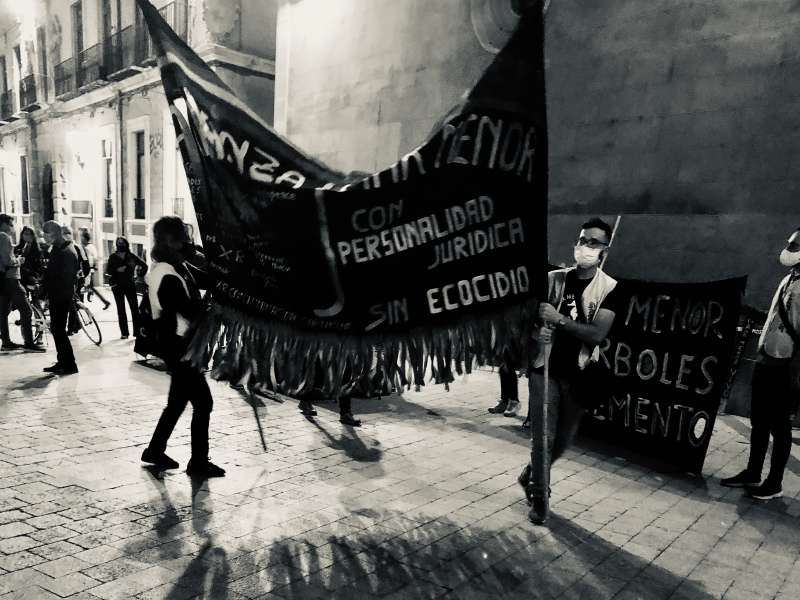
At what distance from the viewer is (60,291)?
7.62 metres

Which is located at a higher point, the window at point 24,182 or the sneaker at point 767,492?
the window at point 24,182

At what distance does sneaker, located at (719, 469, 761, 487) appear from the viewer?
4.84m

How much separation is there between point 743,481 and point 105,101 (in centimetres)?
2108

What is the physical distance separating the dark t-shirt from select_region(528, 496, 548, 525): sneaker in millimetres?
798

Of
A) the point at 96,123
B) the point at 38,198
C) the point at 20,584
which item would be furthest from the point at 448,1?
the point at 38,198

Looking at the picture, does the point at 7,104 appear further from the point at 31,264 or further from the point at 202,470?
the point at 202,470

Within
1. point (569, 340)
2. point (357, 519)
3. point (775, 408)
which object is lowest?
point (357, 519)

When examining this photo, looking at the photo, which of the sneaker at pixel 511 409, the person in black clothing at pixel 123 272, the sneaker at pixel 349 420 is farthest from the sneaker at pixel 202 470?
the person in black clothing at pixel 123 272

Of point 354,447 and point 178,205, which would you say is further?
point 178,205

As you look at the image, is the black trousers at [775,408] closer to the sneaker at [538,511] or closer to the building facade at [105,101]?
the sneaker at [538,511]

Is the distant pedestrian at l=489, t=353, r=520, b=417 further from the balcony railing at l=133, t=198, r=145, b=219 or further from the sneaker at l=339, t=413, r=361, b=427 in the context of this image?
the balcony railing at l=133, t=198, r=145, b=219

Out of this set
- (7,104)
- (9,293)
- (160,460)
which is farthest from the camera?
(7,104)

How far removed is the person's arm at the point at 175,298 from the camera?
173 inches

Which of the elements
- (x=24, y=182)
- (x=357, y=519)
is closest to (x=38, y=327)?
(x=357, y=519)
